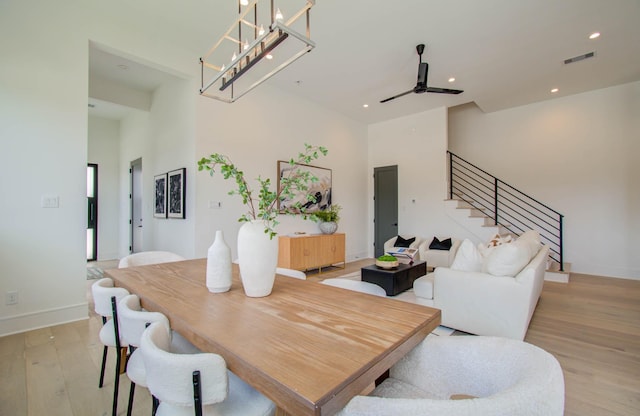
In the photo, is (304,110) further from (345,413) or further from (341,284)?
(345,413)

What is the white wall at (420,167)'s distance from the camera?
602 cm

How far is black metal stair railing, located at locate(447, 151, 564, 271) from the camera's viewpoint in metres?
5.62

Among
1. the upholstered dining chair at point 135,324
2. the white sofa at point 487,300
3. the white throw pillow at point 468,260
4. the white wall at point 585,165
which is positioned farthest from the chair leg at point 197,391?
the white wall at point 585,165

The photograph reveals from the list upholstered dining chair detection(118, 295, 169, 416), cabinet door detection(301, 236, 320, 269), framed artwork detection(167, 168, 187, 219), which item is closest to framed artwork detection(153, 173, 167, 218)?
framed artwork detection(167, 168, 187, 219)

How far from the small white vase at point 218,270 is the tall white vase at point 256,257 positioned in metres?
0.12

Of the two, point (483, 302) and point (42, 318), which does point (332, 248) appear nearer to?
point (483, 302)

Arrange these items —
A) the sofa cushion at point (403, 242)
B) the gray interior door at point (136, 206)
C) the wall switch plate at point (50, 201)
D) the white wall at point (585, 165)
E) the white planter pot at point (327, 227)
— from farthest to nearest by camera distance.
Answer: the gray interior door at point (136, 206) → the sofa cushion at point (403, 242) → the white planter pot at point (327, 227) → the white wall at point (585, 165) → the wall switch plate at point (50, 201)

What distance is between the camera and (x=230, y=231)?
4.41 metres

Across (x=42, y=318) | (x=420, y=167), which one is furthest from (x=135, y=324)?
(x=420, y=167)

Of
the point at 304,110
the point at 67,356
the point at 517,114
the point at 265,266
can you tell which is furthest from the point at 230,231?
the point at 517,114

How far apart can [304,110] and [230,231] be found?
110 inches

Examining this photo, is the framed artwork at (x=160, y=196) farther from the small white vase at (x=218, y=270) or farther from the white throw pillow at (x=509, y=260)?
the white throw pillow at (x=509, y=260)

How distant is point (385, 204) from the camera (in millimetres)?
6926

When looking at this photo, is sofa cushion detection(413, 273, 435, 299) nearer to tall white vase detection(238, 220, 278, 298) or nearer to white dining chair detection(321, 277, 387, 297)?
white dining chair detection(321, 277, 387, 297)
